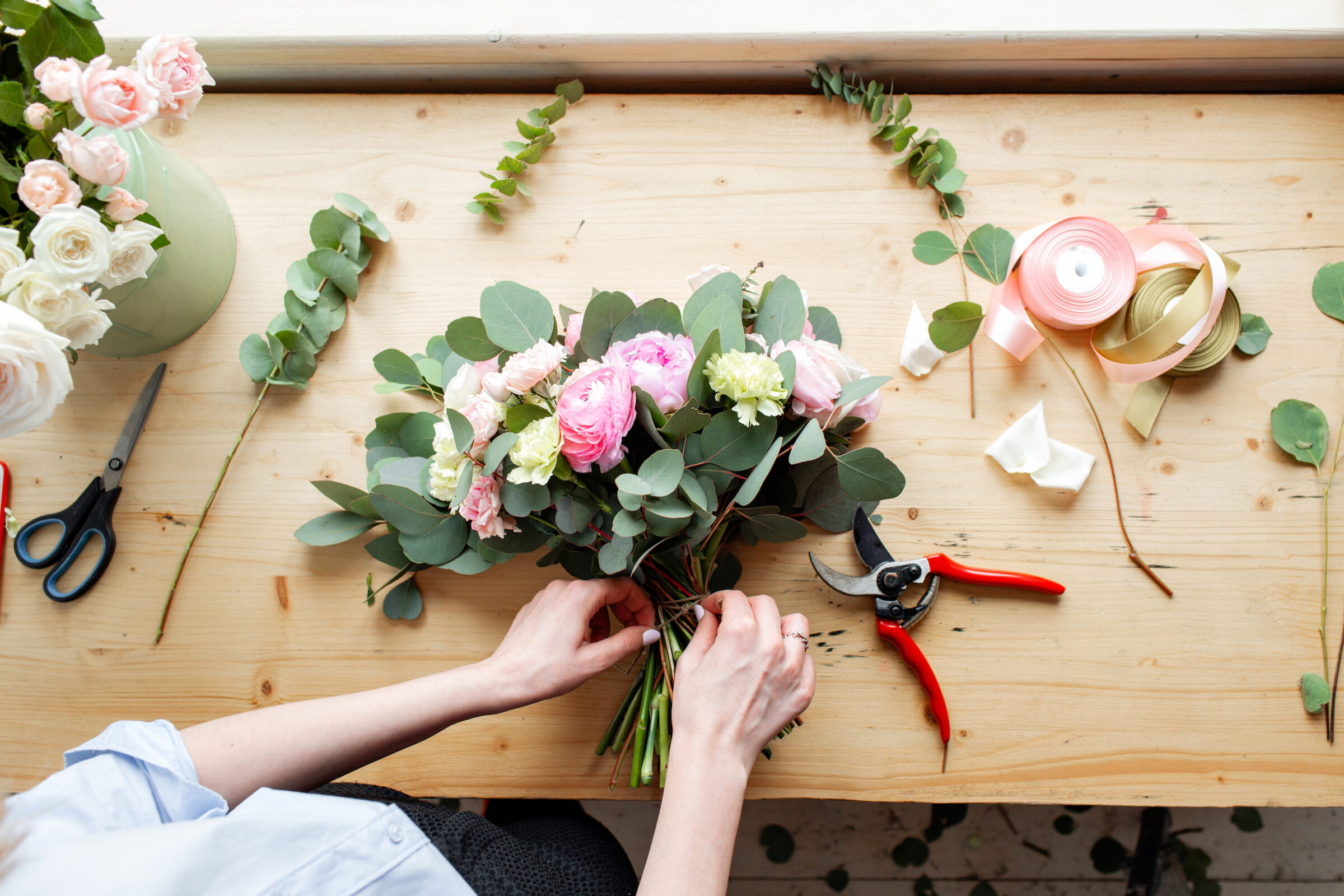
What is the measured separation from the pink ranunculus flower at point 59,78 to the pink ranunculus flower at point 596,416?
49 cm

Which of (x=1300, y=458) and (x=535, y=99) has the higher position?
(x=535, y=99)

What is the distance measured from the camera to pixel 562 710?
3.03ft

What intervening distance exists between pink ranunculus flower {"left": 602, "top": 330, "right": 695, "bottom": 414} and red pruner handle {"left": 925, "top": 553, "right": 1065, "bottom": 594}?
42 centimetres

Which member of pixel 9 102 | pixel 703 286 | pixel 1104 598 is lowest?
pixel 1104 598

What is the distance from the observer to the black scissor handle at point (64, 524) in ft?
3.10

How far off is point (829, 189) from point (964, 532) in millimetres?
490

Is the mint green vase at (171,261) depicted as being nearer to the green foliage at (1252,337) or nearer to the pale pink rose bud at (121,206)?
the pale pink rose bud at (121,206)

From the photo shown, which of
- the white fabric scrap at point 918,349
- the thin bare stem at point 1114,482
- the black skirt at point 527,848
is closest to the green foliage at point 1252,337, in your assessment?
the thin bare stem at point 1114,482

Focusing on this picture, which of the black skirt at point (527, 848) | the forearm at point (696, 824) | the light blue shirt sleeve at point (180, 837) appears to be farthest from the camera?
the black skirt at point (527, 848)

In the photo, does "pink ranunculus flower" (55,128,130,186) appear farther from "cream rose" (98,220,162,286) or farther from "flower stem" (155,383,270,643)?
"flower stem" (155,383,270,643)

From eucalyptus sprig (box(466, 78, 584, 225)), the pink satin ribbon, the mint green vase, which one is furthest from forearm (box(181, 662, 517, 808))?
the pink satin ribbon

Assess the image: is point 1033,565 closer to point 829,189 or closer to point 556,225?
point 829,189

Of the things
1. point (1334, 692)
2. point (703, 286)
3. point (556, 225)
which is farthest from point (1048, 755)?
point (556, 225)

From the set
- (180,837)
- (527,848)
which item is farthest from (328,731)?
(527,848)
